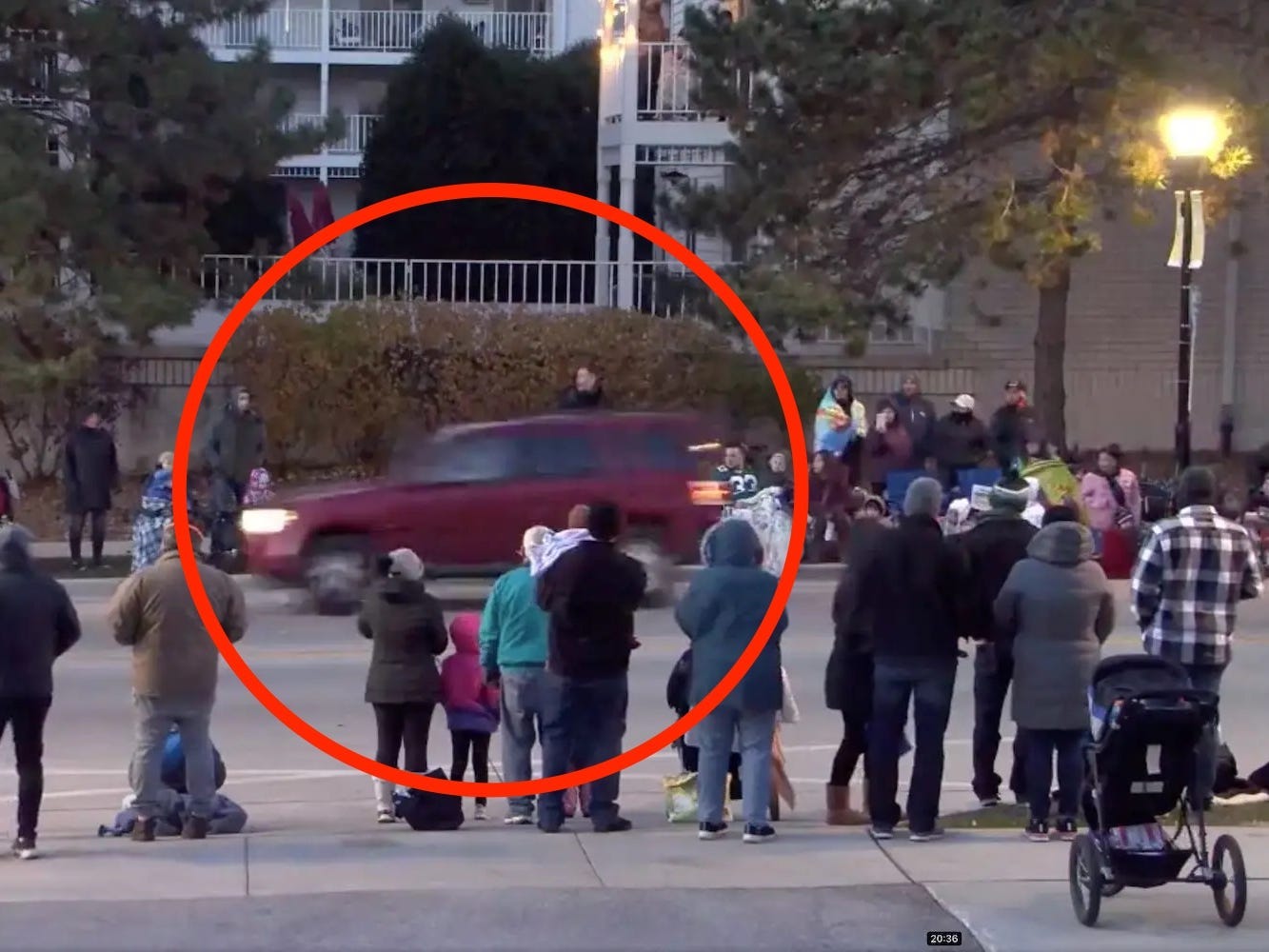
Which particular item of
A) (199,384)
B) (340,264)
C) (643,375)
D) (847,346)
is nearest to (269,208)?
(847,346)

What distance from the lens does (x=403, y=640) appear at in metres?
8.37

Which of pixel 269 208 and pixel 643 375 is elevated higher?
pixel 269 208

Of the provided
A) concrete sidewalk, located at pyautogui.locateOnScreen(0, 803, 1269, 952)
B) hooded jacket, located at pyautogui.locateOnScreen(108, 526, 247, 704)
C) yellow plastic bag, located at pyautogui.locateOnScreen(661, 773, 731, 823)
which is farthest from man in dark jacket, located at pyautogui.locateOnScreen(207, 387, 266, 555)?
yellow plastic bag, located at pyautogui.locateOnScreen(661, 773, 731, 823)

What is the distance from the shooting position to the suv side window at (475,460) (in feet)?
22.8

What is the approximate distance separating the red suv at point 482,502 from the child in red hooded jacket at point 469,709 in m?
2.12

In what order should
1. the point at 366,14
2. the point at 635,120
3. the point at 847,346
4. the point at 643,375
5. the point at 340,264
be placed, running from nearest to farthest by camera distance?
the point at 643,375, the point at 340,264, the point at 847,346, the point at 635,120, the point at 366,14

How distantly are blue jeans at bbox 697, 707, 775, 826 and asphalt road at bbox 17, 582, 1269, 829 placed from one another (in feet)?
1.84

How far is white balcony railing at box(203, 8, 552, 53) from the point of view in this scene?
3909cm

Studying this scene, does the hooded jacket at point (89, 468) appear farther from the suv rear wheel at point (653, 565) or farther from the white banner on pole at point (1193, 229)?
the suv rear wheel at point (653, 565)

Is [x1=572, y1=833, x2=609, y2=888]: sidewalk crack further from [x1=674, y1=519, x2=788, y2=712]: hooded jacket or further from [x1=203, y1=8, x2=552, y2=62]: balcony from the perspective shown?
[x1=203, y1=8, x2=552, y2=62]: balcony

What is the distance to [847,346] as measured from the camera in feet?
75.4

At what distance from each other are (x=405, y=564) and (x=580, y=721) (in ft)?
8.37

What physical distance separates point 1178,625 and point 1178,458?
1187 cm

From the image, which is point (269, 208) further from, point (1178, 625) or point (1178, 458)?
point (1178, 625)
